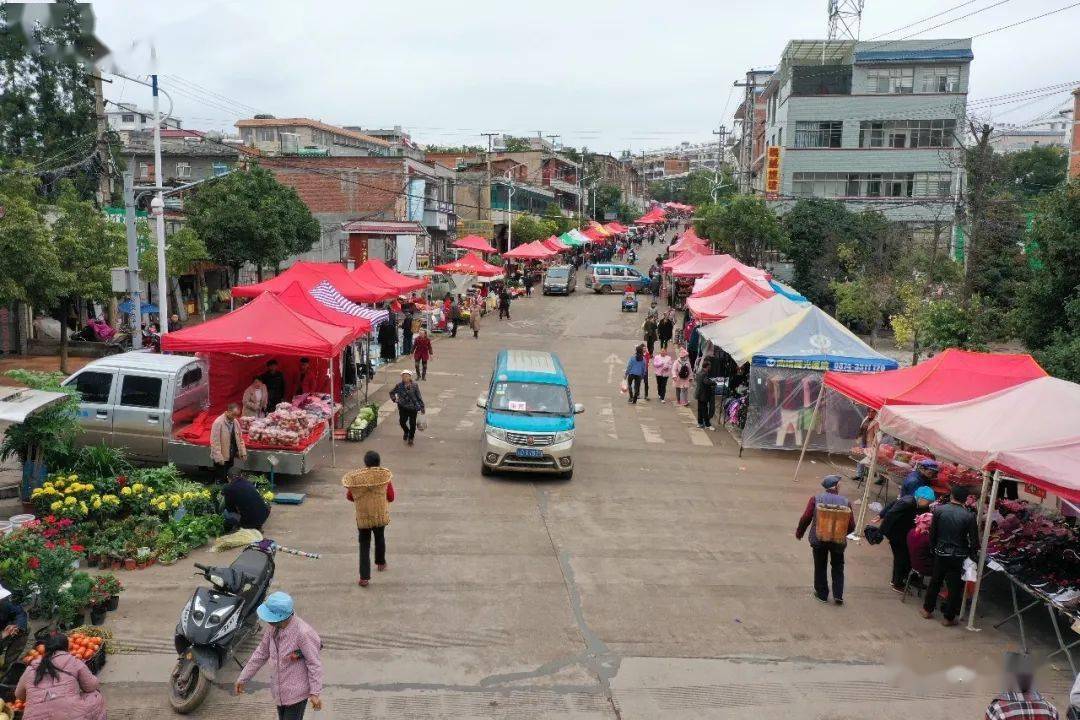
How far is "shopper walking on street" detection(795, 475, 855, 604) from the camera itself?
9500 mm

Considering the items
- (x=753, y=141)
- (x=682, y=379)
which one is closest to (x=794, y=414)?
(x=682, y=379)

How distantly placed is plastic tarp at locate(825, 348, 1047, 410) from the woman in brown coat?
740cm

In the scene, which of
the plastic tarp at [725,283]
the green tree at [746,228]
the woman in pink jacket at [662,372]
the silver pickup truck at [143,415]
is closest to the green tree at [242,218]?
the plastic tarp at [725,283]

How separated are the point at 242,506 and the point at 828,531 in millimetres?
7008

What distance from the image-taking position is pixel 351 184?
48.4 m

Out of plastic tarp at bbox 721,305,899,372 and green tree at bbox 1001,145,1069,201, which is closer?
plastic tarp at bbox 721,305,899,372

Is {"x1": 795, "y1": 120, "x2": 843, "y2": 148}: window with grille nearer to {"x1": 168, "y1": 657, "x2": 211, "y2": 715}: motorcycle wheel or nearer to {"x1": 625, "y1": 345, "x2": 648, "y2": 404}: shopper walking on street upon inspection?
{"x1": 625, "y1": 345, "x2": 648, "y2": 404}: shopper walking on street

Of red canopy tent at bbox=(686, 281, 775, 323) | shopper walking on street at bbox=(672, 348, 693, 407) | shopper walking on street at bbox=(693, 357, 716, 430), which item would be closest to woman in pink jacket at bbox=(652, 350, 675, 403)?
shopper walking on street at bbox=(672, 348, 693, 407)

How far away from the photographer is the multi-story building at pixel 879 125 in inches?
1928

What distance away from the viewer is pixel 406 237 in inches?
1823

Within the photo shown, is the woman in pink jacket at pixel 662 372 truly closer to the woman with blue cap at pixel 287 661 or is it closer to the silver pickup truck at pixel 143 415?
the silver pickup truck at pixel 143 415

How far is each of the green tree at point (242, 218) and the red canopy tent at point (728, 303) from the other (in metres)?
16.9

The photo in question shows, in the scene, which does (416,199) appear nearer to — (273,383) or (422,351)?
(422,351)

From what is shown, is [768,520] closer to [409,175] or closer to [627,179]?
[409,175]
